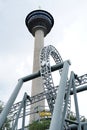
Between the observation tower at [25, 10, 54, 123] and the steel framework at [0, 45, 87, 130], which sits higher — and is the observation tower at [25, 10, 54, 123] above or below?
above

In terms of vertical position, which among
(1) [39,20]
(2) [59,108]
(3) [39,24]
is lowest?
(2) [59,108]

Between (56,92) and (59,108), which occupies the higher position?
(56,92)

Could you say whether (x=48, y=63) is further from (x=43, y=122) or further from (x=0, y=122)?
(x=43, y=122)

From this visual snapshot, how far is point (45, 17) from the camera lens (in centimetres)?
Answer: 6475

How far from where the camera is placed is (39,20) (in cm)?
6494

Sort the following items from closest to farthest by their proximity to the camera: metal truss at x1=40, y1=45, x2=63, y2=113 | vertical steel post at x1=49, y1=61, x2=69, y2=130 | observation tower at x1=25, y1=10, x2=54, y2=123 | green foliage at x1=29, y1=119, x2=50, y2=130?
vertical steel post at x1=49, y1=61, x2=69, y2=130 → metal truss at x1=40, y1=45, x2=63, y2=113 → green foliage at x1=29, y1=119, x2=50, y2=130 → observation tower at x1=25, y1=10, x2=54, y2=123

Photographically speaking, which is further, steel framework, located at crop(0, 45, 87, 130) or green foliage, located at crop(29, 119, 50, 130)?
green foliage, located at crop(29, 119, 50, 130)

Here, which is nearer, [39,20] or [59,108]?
[59,108]

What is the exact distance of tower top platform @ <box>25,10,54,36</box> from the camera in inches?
2549

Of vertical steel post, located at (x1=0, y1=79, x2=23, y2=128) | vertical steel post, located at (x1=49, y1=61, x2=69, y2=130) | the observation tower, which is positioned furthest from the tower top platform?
vertical steel post, located at (x1=49, y1=61, x2=69, y2=130)

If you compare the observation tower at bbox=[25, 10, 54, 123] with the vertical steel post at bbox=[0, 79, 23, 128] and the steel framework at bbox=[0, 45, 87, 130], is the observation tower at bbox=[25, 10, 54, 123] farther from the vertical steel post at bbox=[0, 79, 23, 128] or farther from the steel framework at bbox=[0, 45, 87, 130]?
the vertical steel post at bbox=[0, 79, 23, 128]

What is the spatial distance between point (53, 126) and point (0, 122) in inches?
188

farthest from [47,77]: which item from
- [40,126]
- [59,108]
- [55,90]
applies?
[40,126]

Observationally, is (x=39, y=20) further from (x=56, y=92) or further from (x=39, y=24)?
(x=56, y=92)
